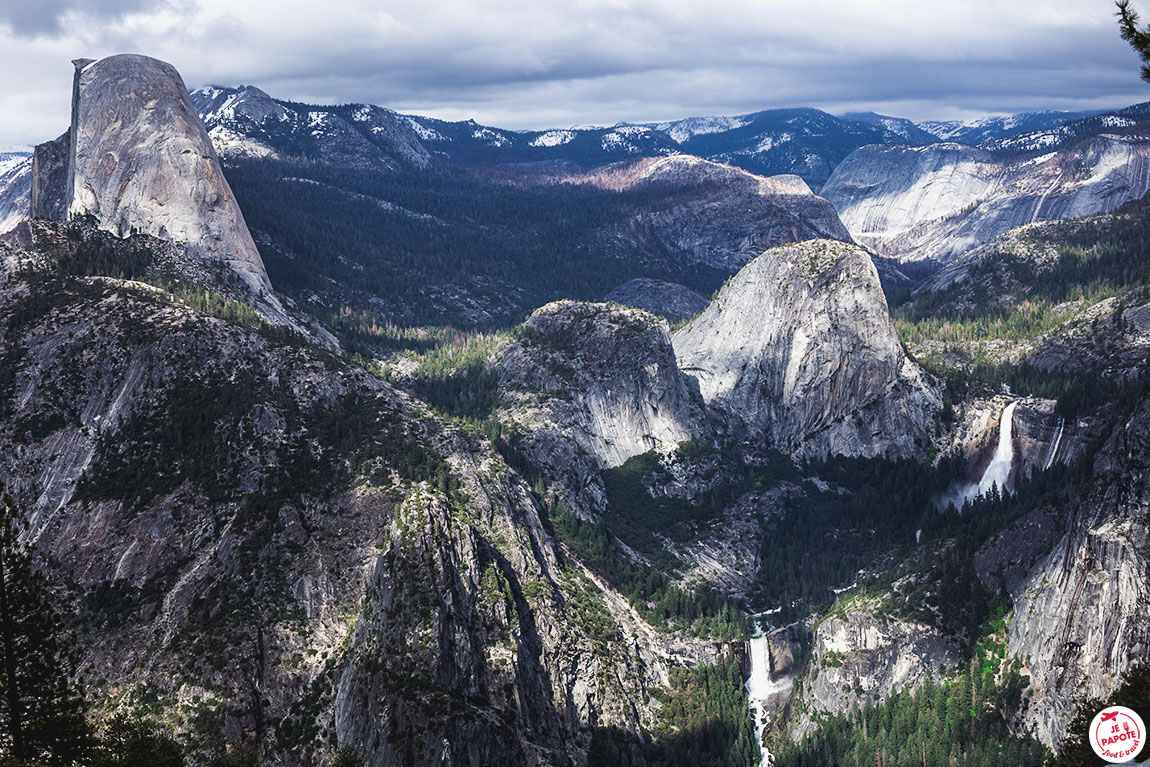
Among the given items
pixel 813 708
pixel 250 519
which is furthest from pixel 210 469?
pixel 813 708

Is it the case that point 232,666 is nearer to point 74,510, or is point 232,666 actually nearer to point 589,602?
point 74,510

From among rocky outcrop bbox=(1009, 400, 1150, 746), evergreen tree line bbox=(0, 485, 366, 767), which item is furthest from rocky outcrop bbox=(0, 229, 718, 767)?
rocky outcrop bbox=(1009, 400, 1150, 746)

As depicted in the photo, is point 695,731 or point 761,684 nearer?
point 695,731

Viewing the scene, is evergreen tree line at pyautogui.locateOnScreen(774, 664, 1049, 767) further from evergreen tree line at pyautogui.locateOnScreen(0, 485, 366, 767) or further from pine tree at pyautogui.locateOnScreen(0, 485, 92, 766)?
pine tree at pyautogui.locateOnScreen(0, 485, 92, 766)

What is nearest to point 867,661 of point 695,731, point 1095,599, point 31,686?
point 695,731

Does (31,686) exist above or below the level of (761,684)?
above

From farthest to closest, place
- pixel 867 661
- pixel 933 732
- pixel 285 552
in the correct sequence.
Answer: pixel 867 661
pixel 933 732
pixel 285 552

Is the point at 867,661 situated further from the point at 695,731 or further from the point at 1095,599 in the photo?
the point at 1095,599
